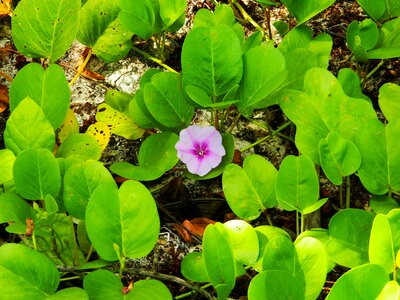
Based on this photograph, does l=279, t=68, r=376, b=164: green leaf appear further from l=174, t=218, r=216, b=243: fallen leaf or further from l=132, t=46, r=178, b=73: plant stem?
l=132, t=46, r=178, b=73: plant stem

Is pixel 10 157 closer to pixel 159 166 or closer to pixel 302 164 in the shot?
pixel 159 166

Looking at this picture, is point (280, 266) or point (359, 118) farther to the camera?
point (359, 118)

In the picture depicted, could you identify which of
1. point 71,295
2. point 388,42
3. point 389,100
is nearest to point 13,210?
point 71,295

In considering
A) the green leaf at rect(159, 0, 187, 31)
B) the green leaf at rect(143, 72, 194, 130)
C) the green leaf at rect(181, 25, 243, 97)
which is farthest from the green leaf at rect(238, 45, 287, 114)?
the green leaf at rect(159, 0, 187, 31)

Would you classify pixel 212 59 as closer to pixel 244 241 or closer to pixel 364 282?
pixel 244 241

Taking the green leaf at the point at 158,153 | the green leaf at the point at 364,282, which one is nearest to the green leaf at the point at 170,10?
the green leaf at the point at 158,153

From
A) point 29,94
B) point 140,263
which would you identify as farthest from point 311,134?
point 29,94

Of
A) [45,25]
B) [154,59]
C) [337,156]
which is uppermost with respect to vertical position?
[45,25]
